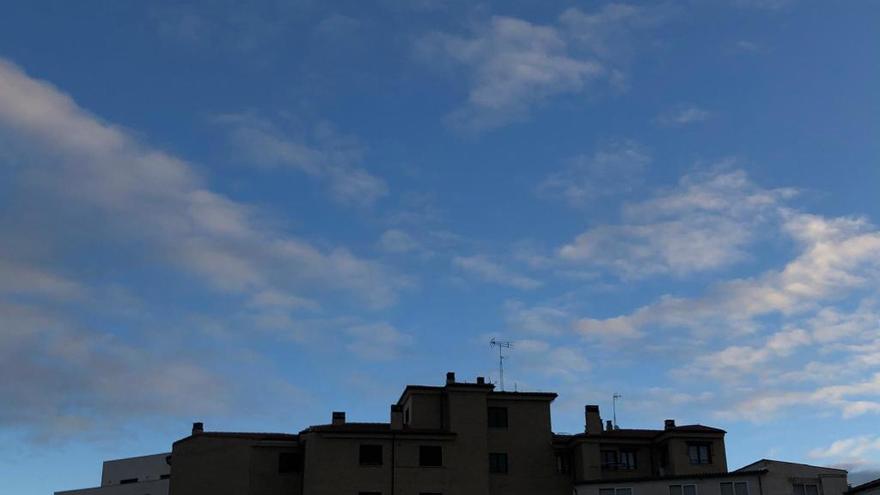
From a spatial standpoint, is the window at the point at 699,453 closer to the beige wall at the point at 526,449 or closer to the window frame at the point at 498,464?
the beige wall at the point at 526,449

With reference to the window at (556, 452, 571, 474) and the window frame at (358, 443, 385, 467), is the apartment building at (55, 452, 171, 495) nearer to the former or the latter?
the window frame at (358, 443, 385, 467)

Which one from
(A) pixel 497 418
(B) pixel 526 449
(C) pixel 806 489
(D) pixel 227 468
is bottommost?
(C) pixel 806 489

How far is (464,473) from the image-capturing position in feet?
266

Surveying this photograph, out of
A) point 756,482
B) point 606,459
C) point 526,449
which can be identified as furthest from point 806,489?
point 526,449

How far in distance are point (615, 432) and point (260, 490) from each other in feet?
102

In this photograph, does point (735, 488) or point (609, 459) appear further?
point (609, 459)

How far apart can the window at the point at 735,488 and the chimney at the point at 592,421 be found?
12.6 metres

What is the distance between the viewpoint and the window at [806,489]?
77.6m

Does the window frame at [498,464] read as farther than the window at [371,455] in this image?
Yes

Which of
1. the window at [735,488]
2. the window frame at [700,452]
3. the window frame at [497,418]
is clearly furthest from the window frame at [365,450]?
the window at [735,488]

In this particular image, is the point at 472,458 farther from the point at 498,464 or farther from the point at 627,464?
the point at 627,464

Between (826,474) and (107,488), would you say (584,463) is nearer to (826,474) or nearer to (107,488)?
(826,474)

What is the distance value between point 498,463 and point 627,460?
11.1 meters

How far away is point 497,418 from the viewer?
85562 mm
